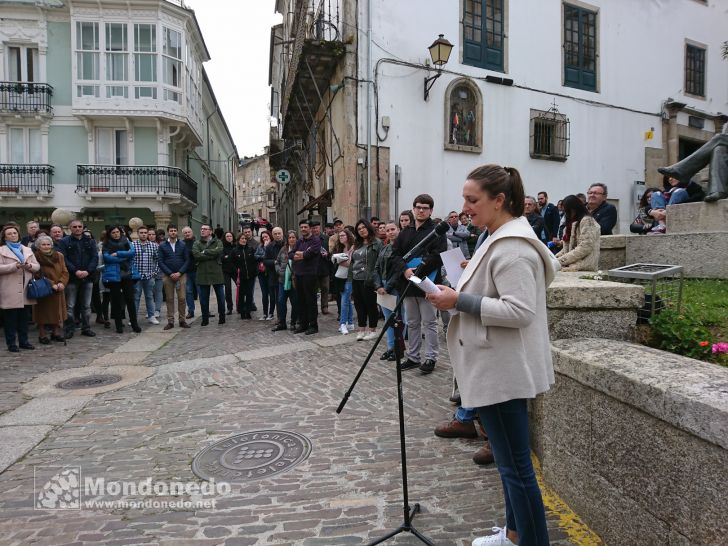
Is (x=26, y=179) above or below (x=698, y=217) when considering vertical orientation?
above

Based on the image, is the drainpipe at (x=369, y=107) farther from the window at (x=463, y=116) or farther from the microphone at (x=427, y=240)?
the microphone at (x=427, y=240)

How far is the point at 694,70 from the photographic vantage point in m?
19.7

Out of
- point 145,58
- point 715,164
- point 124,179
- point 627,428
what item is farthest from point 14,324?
point 145,58

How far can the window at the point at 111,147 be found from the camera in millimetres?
22156

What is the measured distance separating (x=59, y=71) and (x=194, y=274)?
17459mm

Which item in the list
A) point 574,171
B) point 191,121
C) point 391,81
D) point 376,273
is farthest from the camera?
point 191,121

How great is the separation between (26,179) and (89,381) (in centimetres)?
2026

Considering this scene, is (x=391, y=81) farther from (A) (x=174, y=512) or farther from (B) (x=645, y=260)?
(A) (x=174, y=512)

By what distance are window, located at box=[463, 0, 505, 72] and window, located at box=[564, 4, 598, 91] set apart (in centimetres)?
294

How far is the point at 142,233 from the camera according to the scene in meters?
9.86

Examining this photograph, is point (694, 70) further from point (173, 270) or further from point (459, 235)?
point (173, 270)

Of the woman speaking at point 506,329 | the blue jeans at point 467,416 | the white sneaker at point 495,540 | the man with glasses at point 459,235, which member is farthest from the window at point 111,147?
the white sneaker at point 495,540

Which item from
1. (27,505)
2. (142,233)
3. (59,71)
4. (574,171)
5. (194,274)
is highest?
(59,71)

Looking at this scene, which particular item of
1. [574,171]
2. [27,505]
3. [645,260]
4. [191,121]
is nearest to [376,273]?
[645,260]
